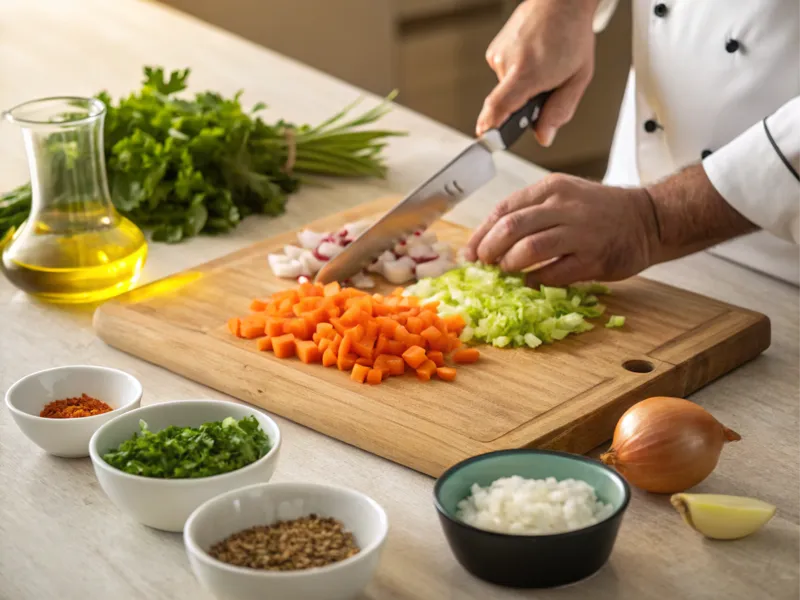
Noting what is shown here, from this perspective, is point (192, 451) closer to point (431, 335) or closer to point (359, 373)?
point (359, 373)

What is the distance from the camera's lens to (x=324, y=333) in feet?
5.23

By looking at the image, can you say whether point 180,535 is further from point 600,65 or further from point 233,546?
point 600,65

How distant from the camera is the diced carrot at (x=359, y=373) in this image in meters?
1.53

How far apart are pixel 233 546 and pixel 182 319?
2.34ft

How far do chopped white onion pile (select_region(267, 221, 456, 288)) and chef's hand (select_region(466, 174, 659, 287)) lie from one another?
0.42 feet

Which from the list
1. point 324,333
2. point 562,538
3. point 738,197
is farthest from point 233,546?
point 738,197

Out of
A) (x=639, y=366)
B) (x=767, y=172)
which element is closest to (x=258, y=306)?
(x=639, y=366)

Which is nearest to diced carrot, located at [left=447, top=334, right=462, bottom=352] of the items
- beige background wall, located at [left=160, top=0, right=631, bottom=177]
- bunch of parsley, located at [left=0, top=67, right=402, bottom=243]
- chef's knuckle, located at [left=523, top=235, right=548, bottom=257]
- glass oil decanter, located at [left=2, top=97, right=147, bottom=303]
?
chef's knuckle, located at [left=523, top=235, right=548, bottom=257]

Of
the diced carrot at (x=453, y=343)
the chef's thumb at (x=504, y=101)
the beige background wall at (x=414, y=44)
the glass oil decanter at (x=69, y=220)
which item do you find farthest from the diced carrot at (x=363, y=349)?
the beige background wall at (x=414, y=44)

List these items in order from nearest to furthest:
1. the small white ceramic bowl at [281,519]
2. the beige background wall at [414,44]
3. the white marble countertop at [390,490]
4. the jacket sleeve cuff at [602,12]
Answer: the small white ceramic bowl at [281,519]
the white marble countertop at [390,490]
the jacket sleeve cuff at [602,12]
the beige background wall at [414,44]

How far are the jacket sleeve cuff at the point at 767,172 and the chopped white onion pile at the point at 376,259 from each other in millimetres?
472

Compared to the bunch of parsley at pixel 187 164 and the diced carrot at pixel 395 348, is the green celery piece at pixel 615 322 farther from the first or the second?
the bunch of parsley at pixel 187 164

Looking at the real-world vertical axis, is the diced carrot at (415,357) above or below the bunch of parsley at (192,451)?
below

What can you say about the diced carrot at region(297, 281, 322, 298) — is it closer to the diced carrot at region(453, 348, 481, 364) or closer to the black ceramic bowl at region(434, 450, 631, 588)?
the diced carrot at region(453, 348, 481, 364)
